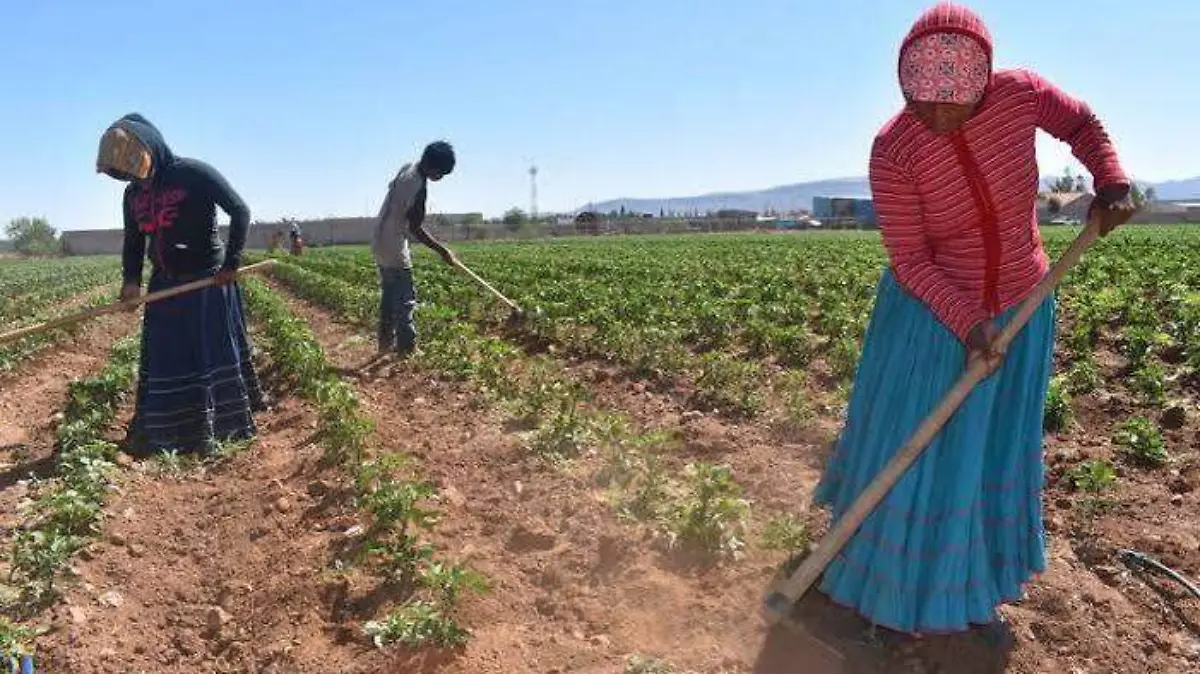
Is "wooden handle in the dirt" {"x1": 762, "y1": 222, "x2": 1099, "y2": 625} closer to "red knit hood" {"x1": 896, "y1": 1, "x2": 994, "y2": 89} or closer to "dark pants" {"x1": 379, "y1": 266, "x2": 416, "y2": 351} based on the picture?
"red knit hood" {"x1": 896, "y1": 1, "x2": 994, "y2": 89}

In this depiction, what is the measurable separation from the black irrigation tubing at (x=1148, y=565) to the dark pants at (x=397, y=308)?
5.97 m

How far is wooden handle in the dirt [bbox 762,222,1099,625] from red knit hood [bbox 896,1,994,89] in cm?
64

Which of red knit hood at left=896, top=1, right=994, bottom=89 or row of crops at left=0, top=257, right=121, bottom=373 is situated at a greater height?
red knit hood at left=896, top=1, right=994, bottom=89

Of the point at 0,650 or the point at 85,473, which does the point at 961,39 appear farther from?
the point at 85,473

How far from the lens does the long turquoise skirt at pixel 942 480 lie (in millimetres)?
2918

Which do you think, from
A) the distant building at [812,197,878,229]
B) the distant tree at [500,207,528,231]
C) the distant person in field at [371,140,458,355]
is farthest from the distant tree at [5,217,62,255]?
the distant person in field at [371,140,458,355]

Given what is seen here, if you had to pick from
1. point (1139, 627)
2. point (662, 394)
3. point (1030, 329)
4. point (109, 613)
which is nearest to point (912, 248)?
point (1030, 329)

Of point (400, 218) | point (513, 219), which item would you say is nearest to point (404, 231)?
point (400, 218)

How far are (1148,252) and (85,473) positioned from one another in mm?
Result: 17557

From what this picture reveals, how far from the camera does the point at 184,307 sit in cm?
562

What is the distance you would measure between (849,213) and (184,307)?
2557 inches

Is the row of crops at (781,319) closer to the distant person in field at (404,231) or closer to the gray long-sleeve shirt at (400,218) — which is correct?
the distant person in field at (404,231)

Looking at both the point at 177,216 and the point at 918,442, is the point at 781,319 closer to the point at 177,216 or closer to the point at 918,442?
the point at 177,216

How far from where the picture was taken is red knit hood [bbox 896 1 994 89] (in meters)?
2.51
